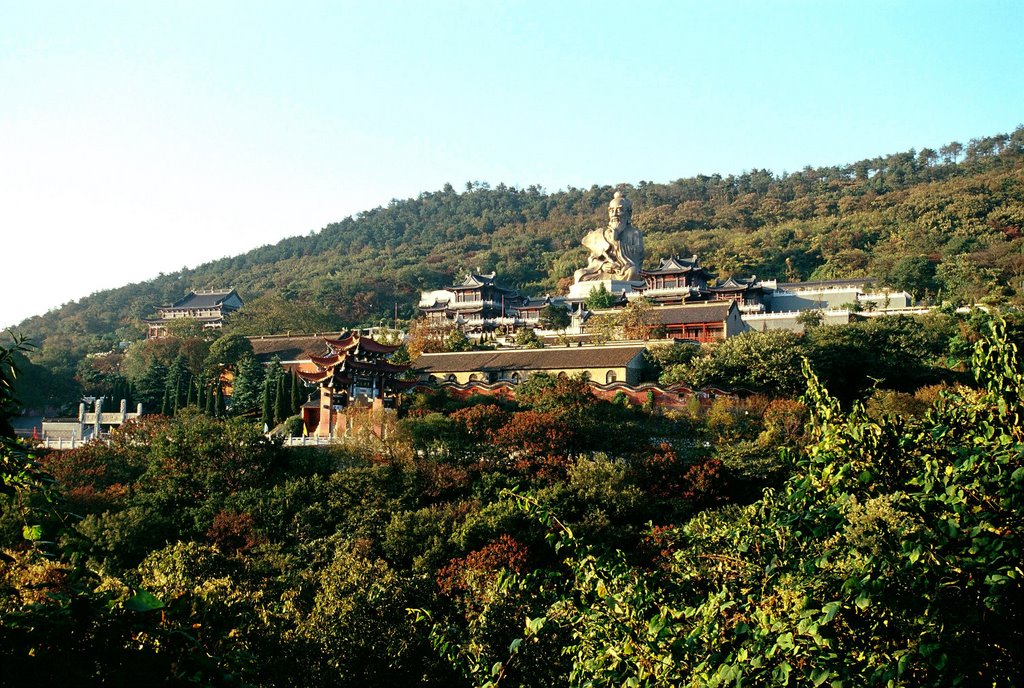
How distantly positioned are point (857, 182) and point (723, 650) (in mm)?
100814

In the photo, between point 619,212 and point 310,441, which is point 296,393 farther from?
point 619,212

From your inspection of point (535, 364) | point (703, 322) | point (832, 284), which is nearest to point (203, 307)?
point (535, 364)

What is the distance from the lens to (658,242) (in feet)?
261

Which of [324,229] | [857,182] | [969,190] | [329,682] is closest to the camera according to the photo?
[329,682]

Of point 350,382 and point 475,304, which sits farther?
point 475,304

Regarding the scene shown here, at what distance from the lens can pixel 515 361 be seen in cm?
3591

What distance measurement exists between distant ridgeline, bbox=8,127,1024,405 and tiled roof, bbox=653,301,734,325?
39.8ft

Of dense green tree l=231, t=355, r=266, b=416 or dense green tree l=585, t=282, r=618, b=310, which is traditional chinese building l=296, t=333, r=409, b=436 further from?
dense green tree l=585, t=282, r=618, b=310

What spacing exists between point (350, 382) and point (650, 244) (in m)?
51.7

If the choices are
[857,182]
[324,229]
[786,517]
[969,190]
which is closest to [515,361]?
[786,517]

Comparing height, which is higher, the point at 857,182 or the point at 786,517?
the point at 857,182

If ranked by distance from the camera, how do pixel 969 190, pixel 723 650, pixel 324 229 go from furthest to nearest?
pixel 324 229
pixel 969 190
pixel 723 650

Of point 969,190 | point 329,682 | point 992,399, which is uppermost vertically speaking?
point 969,190

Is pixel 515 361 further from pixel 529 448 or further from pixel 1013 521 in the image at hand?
pixel 1013 521
